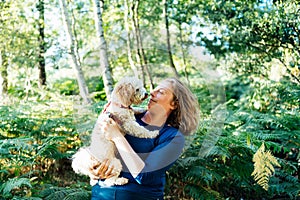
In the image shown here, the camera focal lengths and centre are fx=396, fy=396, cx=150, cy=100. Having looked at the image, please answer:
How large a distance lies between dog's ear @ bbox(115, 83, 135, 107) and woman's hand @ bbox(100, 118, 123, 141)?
0.16 meters

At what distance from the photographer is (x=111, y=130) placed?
260cm

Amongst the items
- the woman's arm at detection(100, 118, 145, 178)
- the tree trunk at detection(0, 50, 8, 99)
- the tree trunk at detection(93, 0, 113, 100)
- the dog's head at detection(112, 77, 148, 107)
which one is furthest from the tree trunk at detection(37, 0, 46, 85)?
the woman's arm at detection(100, 118, 145, 178)

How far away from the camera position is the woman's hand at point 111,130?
2588 millimetres

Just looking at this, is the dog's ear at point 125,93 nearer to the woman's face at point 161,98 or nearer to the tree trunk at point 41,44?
the woman's face at point 161,98

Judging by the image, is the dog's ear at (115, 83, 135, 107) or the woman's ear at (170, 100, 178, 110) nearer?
the dog's ear at (115, 83, 135, 107)

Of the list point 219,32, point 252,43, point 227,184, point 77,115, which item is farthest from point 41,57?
point 77,115

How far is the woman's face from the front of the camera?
9.39 ft

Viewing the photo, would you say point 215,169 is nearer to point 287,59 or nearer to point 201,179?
point 201,179

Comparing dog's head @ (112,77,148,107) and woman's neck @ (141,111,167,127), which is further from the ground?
dog's head @ (112,77,148,107)

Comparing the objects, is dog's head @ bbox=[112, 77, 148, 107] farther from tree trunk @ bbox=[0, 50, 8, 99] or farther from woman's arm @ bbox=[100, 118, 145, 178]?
tree trunk @ bbox=[0, 50, 8, 99]

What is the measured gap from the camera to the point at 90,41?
16016mm

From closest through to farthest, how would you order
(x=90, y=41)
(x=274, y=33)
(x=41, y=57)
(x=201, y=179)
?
1. (x=201, y=179)
2. (x=274, y=33)
3. (x=41, y=57)
4. (x=90, y=41)

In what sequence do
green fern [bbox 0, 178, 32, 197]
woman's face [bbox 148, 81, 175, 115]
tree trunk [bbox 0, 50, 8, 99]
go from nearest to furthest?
woman's face [bbox 148, 81, 175, 115] → green fern [bbox 0, 178, 32, 197] → tree trunk [bbox 0, 50, 8, 99]

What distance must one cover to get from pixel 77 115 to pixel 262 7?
21.3 ft
